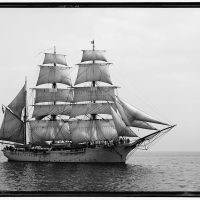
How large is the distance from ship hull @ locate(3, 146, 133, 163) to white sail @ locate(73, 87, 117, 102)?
3281 mm

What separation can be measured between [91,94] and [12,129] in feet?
20.1

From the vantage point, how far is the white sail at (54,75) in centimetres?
2808

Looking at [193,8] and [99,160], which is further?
[99,160]

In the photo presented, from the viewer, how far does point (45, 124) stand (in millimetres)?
30109

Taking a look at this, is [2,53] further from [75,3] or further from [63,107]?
[63,107]

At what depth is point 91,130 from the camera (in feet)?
89.4

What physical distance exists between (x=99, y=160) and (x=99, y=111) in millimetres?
3194

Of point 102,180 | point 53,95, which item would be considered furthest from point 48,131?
point 102,180

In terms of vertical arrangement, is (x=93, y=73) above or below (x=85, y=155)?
above

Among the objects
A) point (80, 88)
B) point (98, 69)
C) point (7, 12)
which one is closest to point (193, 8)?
point (7, 12)

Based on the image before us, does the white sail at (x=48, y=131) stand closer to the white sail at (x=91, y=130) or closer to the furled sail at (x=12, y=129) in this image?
the furled sail at (x=12, y=129)

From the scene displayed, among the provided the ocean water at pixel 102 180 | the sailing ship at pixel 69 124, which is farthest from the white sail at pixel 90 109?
the ocean water at pixel 102 180

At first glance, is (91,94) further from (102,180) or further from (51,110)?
(102,180)

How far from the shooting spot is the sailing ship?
2558 centimetres
